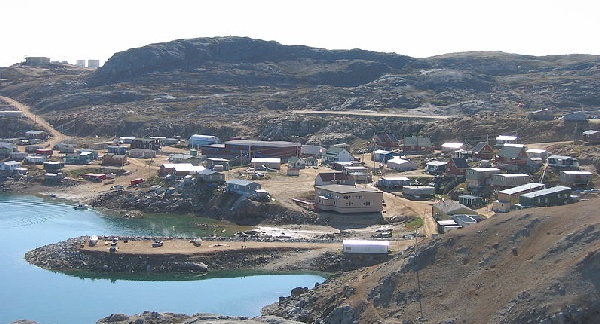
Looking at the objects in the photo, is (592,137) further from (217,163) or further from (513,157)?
(217,163)

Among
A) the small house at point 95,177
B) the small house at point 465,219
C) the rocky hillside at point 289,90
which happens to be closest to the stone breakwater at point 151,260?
the small house at point 465,219

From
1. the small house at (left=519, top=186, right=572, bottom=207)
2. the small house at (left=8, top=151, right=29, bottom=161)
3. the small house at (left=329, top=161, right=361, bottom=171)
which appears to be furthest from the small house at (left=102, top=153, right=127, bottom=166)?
the small house at (left=519, top=186, right=572, bottom=207)

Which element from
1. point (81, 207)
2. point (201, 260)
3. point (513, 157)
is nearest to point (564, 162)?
point (513, 157)

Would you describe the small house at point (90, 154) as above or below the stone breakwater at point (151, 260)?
above

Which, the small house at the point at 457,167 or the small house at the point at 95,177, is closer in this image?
the small house at the point at 457,167

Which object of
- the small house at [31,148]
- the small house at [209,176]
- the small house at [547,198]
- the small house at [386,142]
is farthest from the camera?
the small house at [31,148]

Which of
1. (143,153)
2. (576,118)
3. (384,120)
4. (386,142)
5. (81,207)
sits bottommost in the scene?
(81,207)

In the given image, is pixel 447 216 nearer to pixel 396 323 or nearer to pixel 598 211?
pixel 598 211

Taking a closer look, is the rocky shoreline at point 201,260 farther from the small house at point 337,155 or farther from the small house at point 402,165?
the small house at point 337,155
